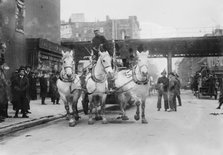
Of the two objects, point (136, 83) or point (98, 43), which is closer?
point (136, 83)

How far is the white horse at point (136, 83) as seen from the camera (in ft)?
33.6

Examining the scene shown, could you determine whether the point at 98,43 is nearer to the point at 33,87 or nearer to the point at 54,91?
the point at 54,91

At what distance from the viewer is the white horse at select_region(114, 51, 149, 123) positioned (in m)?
10.2

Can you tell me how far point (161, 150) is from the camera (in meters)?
6.29

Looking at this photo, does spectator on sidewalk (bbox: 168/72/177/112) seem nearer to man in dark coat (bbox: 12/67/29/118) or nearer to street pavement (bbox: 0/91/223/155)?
street pavement (bbox: 0/91/223/155)

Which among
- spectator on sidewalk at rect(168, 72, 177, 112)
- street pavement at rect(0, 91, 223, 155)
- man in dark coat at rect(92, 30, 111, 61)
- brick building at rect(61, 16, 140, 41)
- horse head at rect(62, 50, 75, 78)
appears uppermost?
brick building at rect(61, 16, 140, 41)

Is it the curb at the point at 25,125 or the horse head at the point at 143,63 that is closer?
the curb at the point at 25,125

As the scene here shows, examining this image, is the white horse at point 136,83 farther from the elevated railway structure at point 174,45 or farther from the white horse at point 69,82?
the elevated railway structure at point 174,45

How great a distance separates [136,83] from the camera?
34.7ft

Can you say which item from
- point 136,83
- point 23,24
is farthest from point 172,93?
point 23,24

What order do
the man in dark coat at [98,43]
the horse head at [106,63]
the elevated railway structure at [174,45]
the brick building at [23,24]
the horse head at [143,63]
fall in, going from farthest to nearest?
the elevated railway structure at [174,45], the brick building at [23,24], the man in dark coat at [98,43], the horse head at [143,63], the horse head at [106,63]

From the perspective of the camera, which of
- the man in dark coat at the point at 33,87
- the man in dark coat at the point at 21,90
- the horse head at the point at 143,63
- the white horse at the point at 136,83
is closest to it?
the horse head at the point at 143,63

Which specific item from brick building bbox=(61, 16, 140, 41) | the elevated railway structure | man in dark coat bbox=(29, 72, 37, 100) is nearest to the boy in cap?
man in dark coat bbox=(29, 72, 37, 100)

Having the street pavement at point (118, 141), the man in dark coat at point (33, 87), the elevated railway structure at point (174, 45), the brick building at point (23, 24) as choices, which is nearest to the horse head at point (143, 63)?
the street pavement at point (118, 141)
